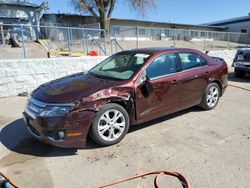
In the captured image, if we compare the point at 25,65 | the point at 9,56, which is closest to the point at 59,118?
the point at 25,65

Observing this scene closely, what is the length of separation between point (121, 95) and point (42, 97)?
4.12 feet

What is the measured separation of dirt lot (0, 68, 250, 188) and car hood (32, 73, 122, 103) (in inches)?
33.8

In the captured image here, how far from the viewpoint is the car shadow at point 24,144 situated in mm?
3678

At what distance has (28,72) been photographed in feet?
24.5

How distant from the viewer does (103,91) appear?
3.69 metres

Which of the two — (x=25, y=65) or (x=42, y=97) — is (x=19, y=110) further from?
(x=42, y=97)

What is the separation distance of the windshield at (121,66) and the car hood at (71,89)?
25 centimetres

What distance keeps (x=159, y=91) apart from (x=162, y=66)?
53 cm

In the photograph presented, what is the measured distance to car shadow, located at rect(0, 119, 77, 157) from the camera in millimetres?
3678

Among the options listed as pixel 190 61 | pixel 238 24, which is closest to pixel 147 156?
pixel 190 61

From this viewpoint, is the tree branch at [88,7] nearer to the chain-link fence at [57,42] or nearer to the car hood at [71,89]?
the chain-link fence at [57,42]

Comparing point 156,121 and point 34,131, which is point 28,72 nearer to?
point 34,131

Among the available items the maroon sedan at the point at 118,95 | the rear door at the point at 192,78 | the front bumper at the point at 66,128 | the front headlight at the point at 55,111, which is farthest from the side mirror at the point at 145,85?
the front headlight at the point at 55,111

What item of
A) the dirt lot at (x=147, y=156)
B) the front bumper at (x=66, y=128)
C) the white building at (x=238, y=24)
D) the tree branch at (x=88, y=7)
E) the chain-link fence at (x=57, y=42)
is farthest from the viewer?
the white building at (x=238, y=24)
